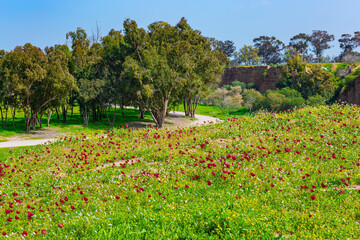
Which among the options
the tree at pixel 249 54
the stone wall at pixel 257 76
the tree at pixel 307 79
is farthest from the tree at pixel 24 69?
the tree at pixel 249 54

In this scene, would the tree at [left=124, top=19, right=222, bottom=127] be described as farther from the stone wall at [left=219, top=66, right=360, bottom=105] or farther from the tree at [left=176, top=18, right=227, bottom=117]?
the stone wall at [left=219, top=66, right=360, bottom=105]

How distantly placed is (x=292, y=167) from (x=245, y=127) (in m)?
5.53

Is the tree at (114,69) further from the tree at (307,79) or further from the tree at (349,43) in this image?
the tree at (349,43)

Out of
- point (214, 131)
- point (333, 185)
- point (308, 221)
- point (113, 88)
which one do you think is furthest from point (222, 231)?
point (113, 88)

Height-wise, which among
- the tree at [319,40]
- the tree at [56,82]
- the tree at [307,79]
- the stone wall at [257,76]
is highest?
the tree at [319,40]

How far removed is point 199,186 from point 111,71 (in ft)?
106

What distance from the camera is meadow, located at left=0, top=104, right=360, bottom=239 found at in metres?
5.94

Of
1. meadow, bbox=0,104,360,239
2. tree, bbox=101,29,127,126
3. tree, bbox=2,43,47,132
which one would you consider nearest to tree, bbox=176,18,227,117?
tree, bbox=101,29,127,126

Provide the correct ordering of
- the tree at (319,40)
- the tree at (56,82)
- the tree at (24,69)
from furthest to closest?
1. the tree at (319,40)
2. the tree at (56,82)
3. the tree at (24,69)

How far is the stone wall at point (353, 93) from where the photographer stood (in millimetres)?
51656

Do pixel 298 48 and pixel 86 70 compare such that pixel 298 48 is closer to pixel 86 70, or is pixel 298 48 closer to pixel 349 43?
pixel 349 43

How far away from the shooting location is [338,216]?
6426mm

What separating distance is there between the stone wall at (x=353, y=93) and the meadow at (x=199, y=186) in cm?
4359

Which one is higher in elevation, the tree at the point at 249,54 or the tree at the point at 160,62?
the tree at the point at 249,54
